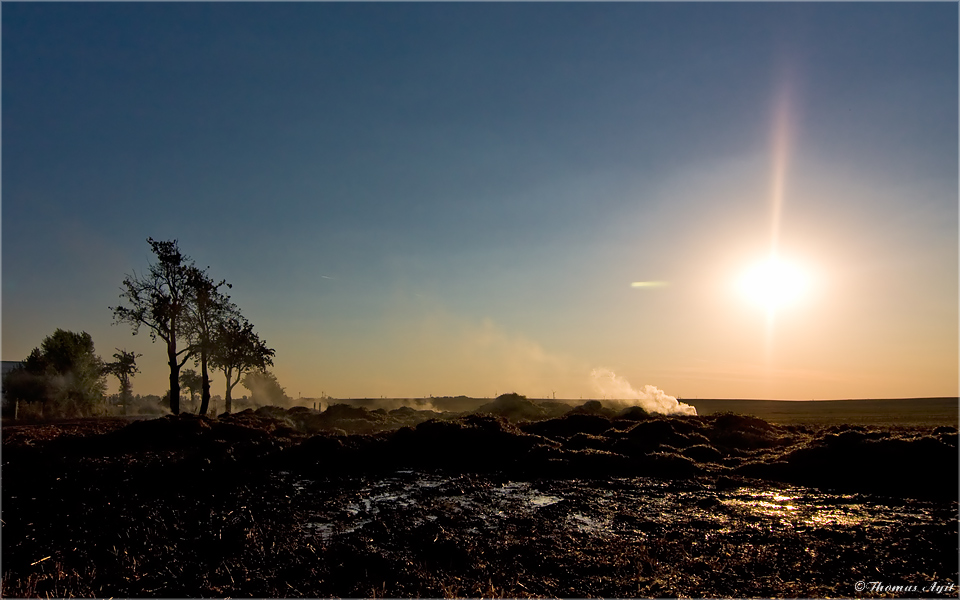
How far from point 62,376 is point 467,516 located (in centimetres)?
6220

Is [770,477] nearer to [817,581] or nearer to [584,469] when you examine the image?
[584,469]

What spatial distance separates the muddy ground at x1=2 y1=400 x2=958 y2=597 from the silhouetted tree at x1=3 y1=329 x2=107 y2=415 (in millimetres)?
36735

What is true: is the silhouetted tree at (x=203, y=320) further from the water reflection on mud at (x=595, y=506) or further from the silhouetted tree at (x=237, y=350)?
the water reflection on mud at (x=595, y=506)

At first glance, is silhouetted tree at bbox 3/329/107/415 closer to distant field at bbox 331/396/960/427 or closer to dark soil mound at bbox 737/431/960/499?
distant field at bbox 331/396/960/427

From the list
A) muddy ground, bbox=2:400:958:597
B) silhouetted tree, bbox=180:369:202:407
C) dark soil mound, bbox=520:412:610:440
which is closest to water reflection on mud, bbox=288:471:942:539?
muddy ground, bbox=2:400:958:597

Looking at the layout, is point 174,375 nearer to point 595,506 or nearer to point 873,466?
point 595,506

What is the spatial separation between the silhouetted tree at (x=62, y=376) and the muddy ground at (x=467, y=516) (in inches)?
1446

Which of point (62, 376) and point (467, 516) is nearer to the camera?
point (467, 516)

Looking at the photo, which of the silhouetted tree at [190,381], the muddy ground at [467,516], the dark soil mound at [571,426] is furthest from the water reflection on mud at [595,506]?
the silhouetted tree at [190,381]

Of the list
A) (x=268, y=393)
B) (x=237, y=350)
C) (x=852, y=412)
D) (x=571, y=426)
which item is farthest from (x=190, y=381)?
(x=852, y=412)

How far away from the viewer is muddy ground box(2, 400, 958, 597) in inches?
311

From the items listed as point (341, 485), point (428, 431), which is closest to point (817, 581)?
point (341, 485)

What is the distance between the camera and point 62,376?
2235 inches

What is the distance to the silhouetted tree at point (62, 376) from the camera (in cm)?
5391
